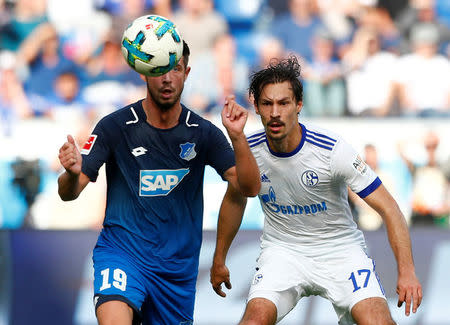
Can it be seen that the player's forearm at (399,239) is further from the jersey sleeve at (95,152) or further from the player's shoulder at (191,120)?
the jersey sleeve at (95,152)

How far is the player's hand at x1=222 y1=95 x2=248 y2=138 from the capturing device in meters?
5.05

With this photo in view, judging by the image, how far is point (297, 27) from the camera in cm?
1155

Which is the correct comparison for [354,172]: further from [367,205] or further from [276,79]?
[367,205]

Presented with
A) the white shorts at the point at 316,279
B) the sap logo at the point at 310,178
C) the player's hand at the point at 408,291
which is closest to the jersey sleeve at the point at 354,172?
the sap logo at the point at 310,178

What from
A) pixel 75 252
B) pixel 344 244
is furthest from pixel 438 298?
pixel 75 252

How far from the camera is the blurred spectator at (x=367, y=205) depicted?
33.5 feet

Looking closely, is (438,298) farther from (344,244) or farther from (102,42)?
(102,42)

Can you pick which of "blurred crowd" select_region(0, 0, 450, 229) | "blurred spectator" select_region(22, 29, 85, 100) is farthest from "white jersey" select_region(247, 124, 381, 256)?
"blurred spectator" select_region(22, 29, 85, 100)

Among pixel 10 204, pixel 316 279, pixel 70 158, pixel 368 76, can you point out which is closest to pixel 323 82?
pixel 368 76

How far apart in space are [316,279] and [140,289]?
1.42 meters

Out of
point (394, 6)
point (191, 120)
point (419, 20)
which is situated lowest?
point (191, 120)

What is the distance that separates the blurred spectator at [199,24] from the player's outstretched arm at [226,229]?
5.59 metres

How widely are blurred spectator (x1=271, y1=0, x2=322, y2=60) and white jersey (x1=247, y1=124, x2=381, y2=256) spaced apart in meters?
5.48

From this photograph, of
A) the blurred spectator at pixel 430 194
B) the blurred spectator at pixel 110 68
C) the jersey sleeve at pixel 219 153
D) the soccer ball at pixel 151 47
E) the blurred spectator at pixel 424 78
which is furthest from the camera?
the blurred spectator at pixel 110 68
